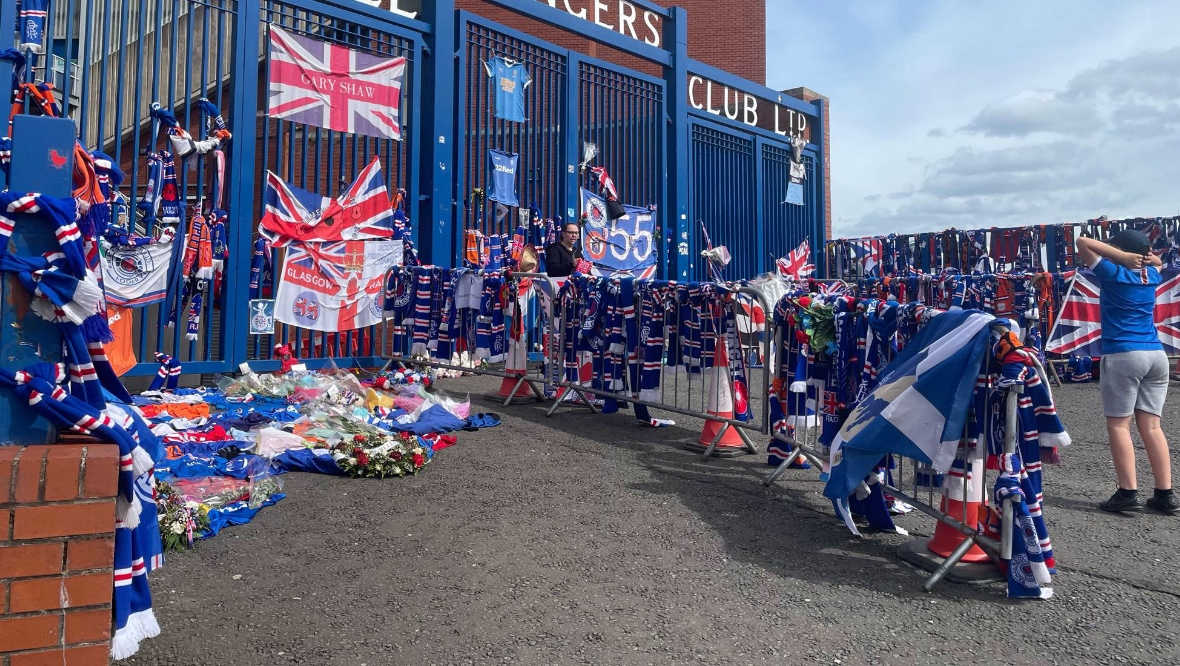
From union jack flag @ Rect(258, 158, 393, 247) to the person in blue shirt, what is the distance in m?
8.37

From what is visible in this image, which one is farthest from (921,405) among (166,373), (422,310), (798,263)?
(798,263)

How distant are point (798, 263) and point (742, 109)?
153 inches

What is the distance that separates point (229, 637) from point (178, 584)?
726mm

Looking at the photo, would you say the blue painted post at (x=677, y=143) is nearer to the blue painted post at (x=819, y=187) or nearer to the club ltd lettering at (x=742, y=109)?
the club ltd lettering at (x=742, y=109)

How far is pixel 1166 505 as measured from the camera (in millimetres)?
5270

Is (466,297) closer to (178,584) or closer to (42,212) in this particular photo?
(178,584)

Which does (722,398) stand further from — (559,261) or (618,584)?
(559,261)

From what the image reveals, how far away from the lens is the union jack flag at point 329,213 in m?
10.1

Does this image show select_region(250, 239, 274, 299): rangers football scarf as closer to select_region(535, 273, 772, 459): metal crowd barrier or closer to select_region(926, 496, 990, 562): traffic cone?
select_region(535, 273, 772, 459): metal crowd barrier

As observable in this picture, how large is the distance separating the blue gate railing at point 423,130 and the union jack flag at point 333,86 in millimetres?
208

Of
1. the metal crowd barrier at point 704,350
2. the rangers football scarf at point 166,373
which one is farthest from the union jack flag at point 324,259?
the metal crowd barrier at point 704,350

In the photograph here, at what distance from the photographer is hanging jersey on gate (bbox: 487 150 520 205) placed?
498 inches

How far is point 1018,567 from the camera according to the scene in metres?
3.84

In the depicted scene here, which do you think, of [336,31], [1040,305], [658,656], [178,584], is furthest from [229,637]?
[1040,305]
